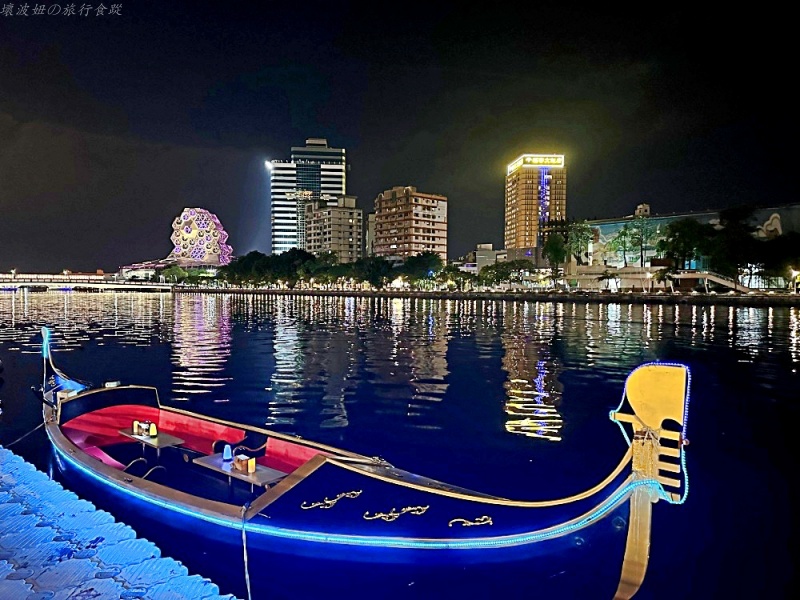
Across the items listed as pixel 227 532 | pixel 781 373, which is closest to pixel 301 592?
pixel 227 532

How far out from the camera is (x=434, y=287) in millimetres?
149750

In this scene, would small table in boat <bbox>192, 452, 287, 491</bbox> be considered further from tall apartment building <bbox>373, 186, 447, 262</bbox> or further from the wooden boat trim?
tall apartment building <bbox>373, 186, 447, 262</bbox>

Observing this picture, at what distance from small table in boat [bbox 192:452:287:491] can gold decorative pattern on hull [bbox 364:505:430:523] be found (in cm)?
259

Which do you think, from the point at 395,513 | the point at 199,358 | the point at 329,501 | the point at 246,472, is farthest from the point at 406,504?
the point at 199,358

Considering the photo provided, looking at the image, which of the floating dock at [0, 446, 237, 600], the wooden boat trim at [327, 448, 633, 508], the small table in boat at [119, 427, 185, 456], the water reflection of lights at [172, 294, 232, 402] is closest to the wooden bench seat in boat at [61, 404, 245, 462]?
the small table in boat at [119, 427, 185, 456]

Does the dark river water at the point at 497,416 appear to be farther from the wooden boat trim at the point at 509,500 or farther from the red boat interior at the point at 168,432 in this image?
the red boat interior at the point at 168,432

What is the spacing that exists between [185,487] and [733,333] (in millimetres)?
42513

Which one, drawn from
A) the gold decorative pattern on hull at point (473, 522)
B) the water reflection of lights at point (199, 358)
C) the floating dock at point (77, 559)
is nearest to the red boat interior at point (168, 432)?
the floating dock at point (77, 559)

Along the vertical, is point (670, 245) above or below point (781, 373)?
above

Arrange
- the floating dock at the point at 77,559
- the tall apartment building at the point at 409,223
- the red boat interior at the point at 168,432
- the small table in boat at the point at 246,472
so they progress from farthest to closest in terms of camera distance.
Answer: the tall apartment building at the point at 409,223 < the red boat interior at the point at 168,432 < the small table in boat at the point at 246,472 < the floating dock at the point at 77,559

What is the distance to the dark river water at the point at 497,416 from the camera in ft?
24.2

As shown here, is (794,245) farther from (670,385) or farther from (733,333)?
(670,385)

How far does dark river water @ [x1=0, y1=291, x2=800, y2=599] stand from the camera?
7371 mm

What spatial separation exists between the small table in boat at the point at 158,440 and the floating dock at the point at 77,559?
1.75 m
